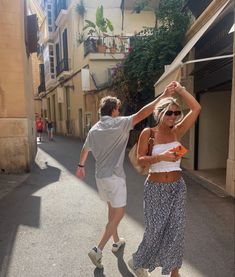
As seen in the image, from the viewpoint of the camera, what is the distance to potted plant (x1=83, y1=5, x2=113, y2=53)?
18.0 m

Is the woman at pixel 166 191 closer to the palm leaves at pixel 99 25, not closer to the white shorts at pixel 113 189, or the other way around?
the white shorts at pixel 113 189

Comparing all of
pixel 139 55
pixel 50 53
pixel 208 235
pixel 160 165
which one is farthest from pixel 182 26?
pixel 50 53

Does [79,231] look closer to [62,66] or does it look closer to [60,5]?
[62,66]

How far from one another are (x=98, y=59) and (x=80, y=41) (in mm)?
2645

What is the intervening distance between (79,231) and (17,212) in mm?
1456

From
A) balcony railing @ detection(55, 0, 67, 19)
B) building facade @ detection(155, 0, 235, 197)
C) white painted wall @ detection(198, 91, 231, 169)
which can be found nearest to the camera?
building facade @ detection(155, 0, 235, 197)

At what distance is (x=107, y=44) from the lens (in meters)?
19.3

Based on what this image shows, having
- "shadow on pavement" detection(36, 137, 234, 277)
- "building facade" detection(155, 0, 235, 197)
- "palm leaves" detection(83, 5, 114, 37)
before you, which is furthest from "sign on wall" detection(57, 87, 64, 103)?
"shadow on pavement" detection(36, 137, 234, 277)

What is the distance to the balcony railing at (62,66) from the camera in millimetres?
24295

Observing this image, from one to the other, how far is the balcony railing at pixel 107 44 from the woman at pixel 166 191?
1692 centimetres

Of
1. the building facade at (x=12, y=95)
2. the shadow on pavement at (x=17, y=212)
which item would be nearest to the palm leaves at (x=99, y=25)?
the building facade at (x=12, y=95)

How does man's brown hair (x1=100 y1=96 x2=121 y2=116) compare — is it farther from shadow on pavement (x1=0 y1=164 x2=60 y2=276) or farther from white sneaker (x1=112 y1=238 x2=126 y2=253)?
shadow on pavement (x1=0 y1=164 x2=60 y2=276)

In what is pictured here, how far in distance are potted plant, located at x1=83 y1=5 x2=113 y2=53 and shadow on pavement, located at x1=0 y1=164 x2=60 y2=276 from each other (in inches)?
498

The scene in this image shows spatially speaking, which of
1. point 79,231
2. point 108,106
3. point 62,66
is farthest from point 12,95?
point 62,66
